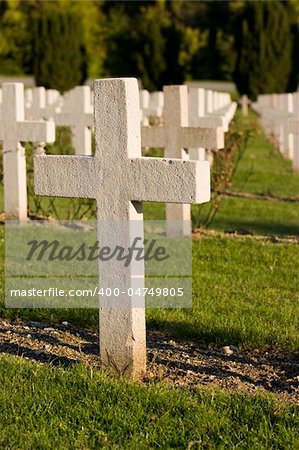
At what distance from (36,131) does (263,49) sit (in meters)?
26.2

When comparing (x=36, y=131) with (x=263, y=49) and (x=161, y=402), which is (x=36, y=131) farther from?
(x=263, y=49)

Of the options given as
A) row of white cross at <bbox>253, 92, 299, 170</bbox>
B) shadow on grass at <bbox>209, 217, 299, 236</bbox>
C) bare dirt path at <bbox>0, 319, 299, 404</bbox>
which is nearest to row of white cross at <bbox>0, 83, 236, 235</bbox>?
shadow on grass at <bbox>209, 217, 299, 236</bbox>

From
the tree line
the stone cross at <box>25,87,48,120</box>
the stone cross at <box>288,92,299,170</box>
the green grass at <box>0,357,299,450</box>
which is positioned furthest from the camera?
the tree line

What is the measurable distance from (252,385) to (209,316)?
114 centimetres

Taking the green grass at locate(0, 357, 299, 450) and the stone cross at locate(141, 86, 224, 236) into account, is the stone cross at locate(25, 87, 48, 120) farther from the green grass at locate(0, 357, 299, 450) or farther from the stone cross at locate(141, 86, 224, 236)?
the green grass at locate(0, 357, 299, 450)

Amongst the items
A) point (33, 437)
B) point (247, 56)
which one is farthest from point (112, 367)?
point (247, 56)

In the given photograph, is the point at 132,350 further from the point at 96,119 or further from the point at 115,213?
the point at 96,119

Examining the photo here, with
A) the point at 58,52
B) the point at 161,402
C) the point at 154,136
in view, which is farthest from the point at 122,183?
the point at 58,52

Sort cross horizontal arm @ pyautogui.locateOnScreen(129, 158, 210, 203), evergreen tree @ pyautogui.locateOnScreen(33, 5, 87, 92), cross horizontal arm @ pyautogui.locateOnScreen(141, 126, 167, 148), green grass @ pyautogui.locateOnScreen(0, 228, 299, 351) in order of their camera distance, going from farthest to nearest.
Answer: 1. evergreen tree @ pyautogui.locateOnScreen(33, 5, 87, 92)
2. cross horizontal arm @ pyautogui.locateOnScreen(141, 126, 167, 148)
3. green grass @ pyautogui.locateOnScreen(0, 228, 299, 351)
4. cross horizontal arm @ pyautogui.locateOnScreen(129, 158, 210, 203)

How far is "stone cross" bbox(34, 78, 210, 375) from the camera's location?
3.86m

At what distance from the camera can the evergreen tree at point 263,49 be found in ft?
108

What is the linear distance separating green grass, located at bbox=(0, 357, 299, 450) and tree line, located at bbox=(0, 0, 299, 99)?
28.8 meters

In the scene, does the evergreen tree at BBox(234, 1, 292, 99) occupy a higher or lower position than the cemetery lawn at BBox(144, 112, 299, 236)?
higher

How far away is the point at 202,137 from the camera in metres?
7.52
